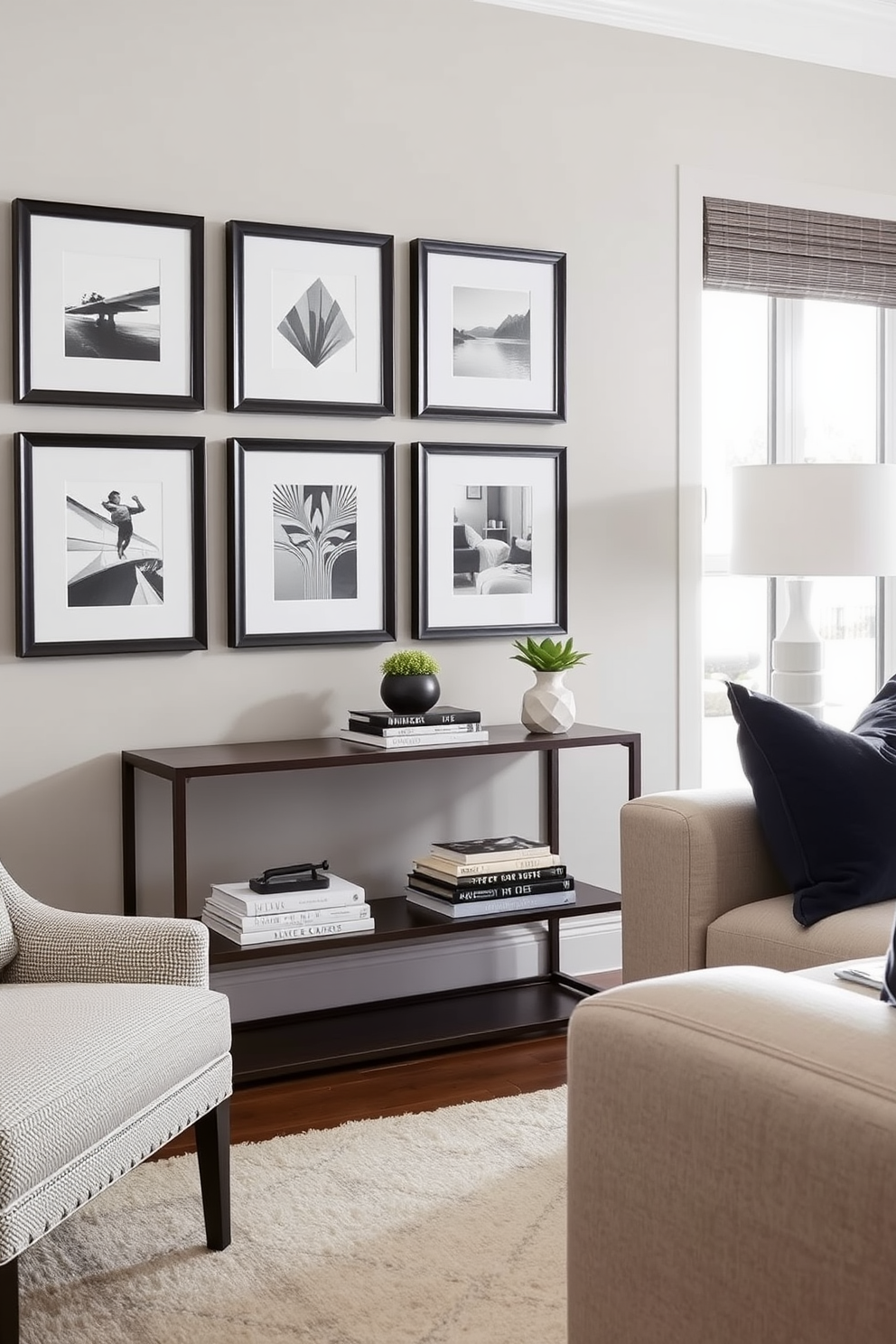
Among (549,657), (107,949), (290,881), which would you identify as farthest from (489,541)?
(107,949)

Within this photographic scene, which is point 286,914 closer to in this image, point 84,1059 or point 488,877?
point 488,877

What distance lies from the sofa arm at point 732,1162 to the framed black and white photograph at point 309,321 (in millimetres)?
2083

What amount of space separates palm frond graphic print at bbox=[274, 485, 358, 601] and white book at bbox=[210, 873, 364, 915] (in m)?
0.71

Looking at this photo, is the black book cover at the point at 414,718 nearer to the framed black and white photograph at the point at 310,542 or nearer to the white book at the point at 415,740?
the white book at the point at 415,740

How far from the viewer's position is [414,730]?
10.1 feet

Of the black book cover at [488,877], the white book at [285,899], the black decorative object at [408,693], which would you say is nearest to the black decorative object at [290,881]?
the white book at [285,899]

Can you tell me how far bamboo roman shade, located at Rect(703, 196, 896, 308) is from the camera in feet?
12.5

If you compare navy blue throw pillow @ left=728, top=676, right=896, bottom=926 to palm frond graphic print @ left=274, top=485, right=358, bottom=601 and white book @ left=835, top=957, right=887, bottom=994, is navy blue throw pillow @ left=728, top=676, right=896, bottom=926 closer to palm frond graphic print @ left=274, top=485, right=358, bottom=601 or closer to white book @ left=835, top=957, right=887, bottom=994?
white book @ left=835, top=957, right=887, bottom=994

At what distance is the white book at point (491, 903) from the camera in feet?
10.2

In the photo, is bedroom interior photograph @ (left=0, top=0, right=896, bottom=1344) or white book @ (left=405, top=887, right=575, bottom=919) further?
white book @ (left=405, top=887, right=575, bottom=919)

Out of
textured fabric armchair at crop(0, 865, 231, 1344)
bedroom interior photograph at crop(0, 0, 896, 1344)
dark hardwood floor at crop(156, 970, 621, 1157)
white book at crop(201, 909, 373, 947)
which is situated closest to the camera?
textured fabric armchair at crop(0, 865, 231, 1344)

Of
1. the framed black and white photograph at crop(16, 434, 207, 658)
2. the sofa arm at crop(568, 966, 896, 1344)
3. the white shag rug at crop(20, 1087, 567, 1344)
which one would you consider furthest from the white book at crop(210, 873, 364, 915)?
the sofa arm at crop(568, 966, 896, 1344)

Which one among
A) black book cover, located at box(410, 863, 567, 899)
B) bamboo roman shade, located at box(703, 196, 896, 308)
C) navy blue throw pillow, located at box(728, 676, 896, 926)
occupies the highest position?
bamboo roman shade, located at box(703, 196, 896, 308)

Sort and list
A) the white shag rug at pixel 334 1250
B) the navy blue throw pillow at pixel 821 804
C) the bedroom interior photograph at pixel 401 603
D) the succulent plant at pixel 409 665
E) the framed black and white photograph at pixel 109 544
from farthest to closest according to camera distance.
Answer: the succulent plant at pixel 409 665 → the framed black and white photograph at pixel 109 544 → the navy blue throw pillow at pixel 821 804 → the bedroom interior photograph at pixel 401 603 → the white shag rug at pixel 334 1250
